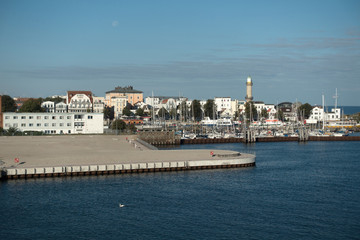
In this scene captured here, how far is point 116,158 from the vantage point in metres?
48.7

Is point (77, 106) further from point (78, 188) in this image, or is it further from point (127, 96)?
point (78, 188)

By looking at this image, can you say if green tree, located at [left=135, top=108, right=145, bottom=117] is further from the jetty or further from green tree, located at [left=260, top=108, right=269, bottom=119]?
the jetty

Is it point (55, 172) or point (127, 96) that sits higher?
point (127, 96)

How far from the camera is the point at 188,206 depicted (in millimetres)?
31625

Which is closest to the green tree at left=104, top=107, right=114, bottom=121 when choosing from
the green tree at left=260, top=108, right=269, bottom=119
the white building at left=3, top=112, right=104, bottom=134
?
the white building at left=3, top=112, right=104, bottom=134

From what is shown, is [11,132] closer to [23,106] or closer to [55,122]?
[55,122]

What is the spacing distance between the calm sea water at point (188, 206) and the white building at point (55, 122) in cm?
4553

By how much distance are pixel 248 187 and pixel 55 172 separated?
17.3 m

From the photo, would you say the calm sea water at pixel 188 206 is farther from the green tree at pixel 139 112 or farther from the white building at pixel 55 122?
the green tree at pixel 139 112

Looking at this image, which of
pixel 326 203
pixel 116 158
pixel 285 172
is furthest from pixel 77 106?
pixel 326 203

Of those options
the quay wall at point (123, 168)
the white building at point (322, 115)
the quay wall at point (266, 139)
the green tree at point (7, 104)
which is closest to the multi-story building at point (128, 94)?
the green tree at point (7, 104)

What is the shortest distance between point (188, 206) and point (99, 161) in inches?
676

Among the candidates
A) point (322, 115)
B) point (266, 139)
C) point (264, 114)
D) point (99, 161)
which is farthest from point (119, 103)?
point (99, 161)

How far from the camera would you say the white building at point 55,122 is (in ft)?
277
